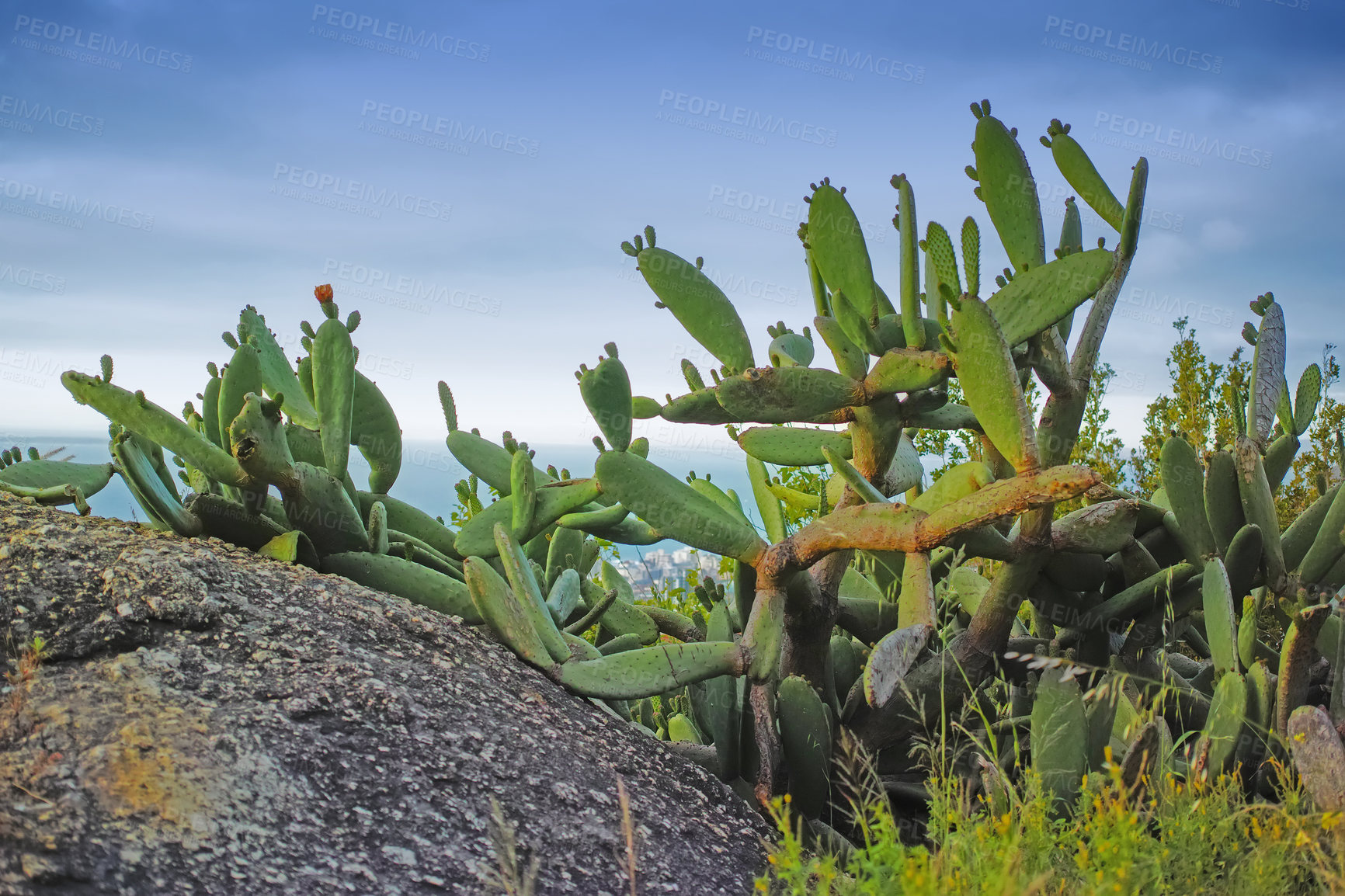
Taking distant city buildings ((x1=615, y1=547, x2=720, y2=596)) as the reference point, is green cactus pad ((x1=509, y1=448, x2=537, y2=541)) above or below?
above

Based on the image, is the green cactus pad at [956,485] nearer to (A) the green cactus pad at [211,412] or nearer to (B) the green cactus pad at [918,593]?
(B) the green cactus pad at [918,593]

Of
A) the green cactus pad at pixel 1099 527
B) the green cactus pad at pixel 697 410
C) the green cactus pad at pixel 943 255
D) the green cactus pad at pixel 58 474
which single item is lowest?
the green cactus pad at pixel 58 474

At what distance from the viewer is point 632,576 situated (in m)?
4.62

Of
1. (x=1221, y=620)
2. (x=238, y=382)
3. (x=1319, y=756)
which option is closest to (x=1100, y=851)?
(x=1319, y=756)

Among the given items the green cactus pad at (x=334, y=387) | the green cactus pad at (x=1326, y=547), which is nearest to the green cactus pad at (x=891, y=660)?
the green cactus pad at (x=1326, y=547)

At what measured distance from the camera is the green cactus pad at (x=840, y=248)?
11.0 feet

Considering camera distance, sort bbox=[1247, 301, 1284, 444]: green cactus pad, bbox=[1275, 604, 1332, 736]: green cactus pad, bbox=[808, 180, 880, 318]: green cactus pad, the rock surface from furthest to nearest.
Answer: bbox=[808, 180, 880, 318]: green cactus pad
bbox=[1247, 301, 1284, 444]: green cactus pad
bbox=[1275, 604, 1332, 736]: green cactus pad
the rock surface

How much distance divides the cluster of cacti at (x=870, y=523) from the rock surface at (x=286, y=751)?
0.25m

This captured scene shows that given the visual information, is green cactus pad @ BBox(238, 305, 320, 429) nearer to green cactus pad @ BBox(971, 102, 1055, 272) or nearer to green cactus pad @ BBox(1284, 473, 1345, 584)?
green cactus pad @ BBox(971, 102, 1055, 272)

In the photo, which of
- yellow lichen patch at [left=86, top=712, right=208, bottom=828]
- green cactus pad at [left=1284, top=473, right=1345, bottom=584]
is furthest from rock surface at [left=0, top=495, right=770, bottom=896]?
green cactus pad at [left=1284, top=473, right=1345, bottom=584]

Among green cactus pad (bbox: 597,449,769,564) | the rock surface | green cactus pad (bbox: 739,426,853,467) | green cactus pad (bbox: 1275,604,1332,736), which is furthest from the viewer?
green cactus pad (bbox: 739,426,853,467)

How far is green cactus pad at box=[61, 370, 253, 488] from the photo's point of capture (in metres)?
2.84

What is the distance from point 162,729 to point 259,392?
141 centimetres

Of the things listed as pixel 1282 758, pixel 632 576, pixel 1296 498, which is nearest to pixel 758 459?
pixel 632 576
